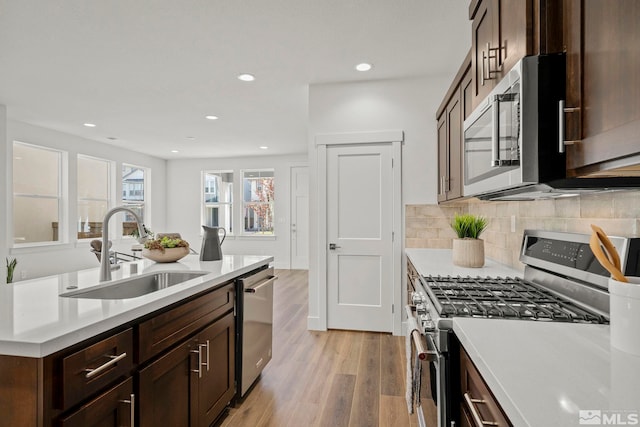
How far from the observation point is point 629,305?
822 mm

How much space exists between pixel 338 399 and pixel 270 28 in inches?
106

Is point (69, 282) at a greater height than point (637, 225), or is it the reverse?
point (637, 225)

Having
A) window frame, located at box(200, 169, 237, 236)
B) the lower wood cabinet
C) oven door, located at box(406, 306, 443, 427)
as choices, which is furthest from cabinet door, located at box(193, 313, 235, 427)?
window frame, located at box(200, 169, 237, 236)

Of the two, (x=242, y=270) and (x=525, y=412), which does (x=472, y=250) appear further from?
(x=525, y=412)

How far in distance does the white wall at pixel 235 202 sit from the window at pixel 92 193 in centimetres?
177

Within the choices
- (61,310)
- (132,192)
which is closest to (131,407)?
(61,310)

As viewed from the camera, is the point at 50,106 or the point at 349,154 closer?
the point at 349,154

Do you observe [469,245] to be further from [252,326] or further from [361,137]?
[361,137]

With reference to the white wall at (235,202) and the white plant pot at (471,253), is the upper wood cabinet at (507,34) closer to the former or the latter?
the white plant pot at (471,253)

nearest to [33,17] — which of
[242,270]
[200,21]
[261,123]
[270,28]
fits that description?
[200,21]

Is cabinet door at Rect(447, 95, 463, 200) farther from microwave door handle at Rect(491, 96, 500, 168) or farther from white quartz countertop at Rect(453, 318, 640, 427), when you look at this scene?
white quartz countertop at Rect(453, 318, 640, 427)

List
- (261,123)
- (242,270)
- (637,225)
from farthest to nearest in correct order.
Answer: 1. (261,123)
2. (242,270)
3. (637,225)

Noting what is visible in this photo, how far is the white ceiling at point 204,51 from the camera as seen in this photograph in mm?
2314

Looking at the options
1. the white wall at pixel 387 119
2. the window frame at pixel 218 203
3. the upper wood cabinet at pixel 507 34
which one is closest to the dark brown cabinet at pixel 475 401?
the upper wood cabinet at pixel 507 34
